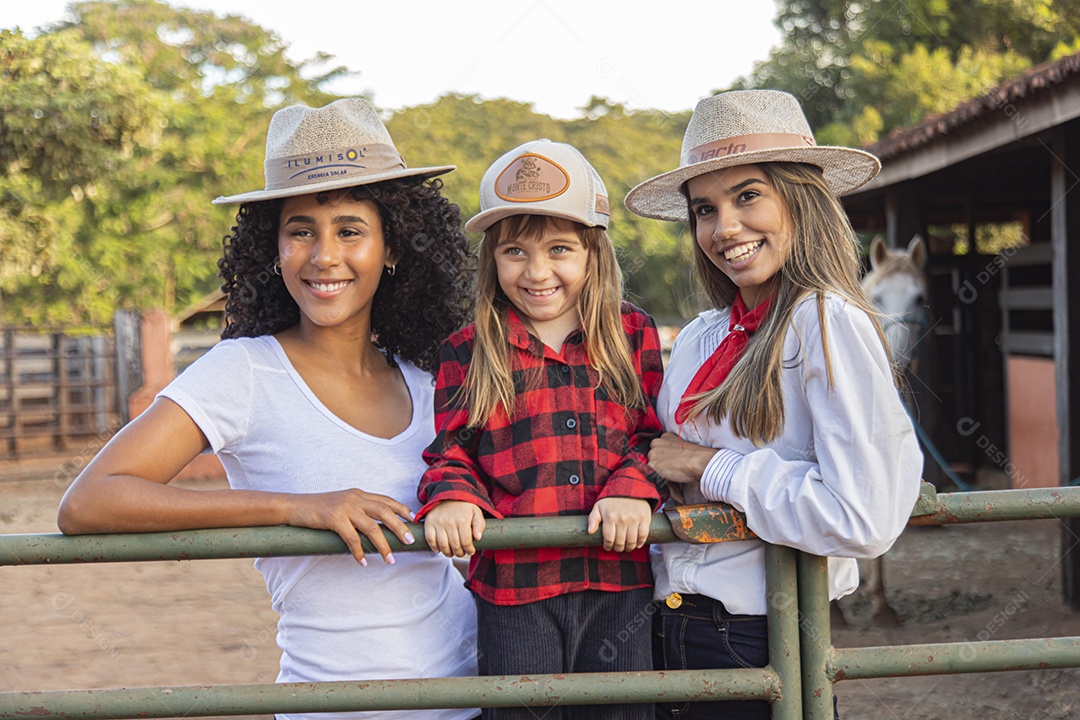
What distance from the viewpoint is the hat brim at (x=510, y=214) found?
187 centimetres

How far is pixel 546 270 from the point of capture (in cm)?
191

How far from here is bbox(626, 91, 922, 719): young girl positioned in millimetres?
1492

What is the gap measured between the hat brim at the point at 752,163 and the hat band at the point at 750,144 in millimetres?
22

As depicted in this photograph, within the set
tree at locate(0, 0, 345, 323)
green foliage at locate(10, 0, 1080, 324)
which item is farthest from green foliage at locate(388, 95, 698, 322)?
tree at locate(0, 0, 345, 323)

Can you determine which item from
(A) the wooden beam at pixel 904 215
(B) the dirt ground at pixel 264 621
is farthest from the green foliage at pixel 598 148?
(B) the dirt ground at pixel 264 621

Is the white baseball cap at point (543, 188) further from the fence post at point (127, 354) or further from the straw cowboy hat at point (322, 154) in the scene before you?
the fence post at point (127, 354)

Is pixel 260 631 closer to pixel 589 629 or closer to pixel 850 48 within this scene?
pixel 589 629

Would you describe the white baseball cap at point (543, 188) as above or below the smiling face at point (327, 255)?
above

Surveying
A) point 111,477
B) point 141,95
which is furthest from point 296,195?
point 141,95

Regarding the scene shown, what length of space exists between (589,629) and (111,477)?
88 cm

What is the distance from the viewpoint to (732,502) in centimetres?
156

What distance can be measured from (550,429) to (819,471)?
53 cm

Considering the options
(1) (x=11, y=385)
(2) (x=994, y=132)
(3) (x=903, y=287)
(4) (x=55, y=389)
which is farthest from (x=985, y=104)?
(1) (x=11, y=385)

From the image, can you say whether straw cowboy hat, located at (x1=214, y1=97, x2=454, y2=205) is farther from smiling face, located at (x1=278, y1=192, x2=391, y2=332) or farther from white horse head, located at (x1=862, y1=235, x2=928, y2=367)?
white horse head, located at (x1=862, y1=235, x2=928, y2=367)
